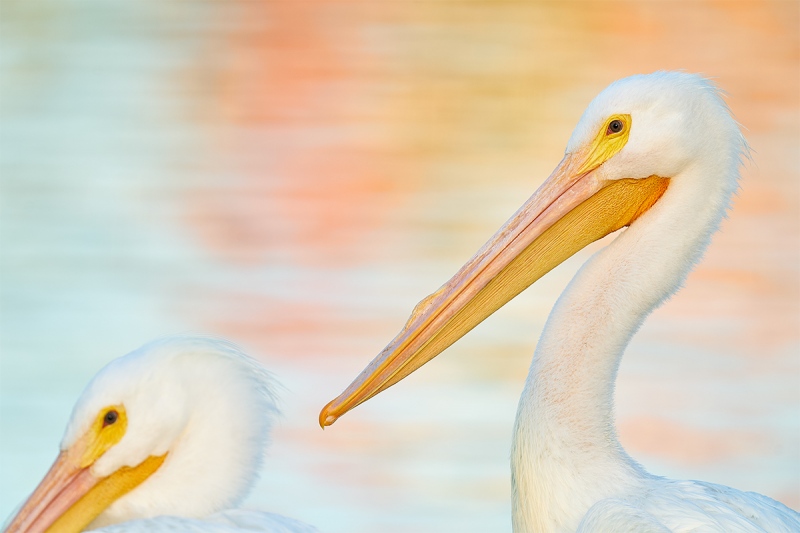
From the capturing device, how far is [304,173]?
9203 mm

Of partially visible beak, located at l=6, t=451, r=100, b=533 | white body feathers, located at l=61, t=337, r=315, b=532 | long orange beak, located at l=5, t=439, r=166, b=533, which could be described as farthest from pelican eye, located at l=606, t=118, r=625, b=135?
partially visible beak, located at l=6, t=451, r=100, b=533

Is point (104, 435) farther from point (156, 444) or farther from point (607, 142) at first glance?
point (607, 142)

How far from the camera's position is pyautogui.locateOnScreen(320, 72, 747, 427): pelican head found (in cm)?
326

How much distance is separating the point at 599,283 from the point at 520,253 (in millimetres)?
225

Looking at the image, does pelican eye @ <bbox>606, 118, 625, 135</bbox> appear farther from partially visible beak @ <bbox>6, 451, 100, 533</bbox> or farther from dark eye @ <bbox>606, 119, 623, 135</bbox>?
partially visible beak @ <bbox>6, 451, 100, 533</bbox>

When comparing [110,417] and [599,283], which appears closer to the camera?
[599,283]

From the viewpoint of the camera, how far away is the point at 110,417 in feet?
11.1

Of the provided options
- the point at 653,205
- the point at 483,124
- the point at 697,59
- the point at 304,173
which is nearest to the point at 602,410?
the point at 653,205

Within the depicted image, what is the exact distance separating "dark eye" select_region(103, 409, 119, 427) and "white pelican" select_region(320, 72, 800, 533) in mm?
545

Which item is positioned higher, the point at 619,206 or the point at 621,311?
the point at 619,206

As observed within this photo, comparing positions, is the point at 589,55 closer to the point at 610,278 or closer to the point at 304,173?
the point at 304,173

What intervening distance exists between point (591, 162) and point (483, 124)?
6.91 m

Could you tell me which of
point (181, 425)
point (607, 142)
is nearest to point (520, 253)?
point (607, 142)

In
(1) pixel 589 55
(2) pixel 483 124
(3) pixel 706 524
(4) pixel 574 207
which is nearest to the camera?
(3) pixel 706 524
